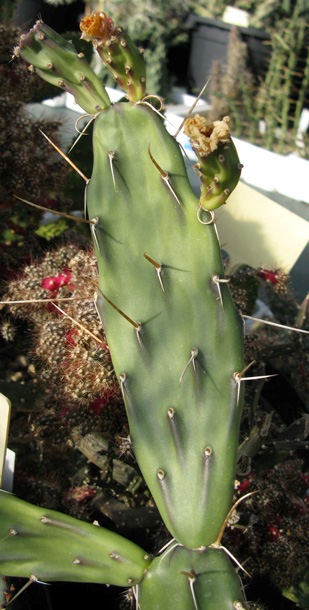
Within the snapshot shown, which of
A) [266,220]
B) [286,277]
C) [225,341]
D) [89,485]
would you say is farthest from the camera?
[266,220]

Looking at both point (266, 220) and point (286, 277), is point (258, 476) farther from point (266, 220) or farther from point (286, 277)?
point (266, 220)

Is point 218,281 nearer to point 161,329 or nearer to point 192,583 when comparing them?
point 161,329

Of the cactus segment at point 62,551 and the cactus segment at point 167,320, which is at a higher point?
the cactus segment at point 167,320

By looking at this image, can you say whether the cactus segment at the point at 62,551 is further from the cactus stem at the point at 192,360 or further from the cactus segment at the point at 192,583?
the cactus stem at the point at 192,360

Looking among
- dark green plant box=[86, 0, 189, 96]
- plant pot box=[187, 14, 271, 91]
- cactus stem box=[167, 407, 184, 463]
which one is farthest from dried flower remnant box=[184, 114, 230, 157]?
plant pot box=[187, 14, 271, 91]

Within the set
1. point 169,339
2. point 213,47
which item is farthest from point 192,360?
point 213,47

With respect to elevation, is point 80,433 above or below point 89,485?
above

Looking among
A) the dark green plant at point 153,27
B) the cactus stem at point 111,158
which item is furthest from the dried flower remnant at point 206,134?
the dark green plant at point 153,27

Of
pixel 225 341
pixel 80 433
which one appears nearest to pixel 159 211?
pixel 225 341
